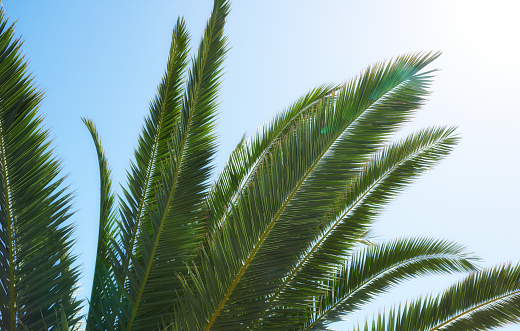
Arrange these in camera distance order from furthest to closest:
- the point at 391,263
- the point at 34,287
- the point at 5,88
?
the point at 391,263
the point at 34,287
the point at 5,88

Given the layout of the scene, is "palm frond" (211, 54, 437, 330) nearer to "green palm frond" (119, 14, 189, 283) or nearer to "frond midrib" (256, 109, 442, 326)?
"frond midrib" (256, 109, 442, 326)

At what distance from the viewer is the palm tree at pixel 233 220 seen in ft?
11.0

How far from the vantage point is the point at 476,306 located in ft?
15.9

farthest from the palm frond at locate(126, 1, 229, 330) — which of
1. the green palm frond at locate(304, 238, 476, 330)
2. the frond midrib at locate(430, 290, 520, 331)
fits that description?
the frond midrib at locate(430, 290, 520, 331)

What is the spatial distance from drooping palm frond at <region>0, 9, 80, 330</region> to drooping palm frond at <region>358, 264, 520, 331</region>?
3.30m

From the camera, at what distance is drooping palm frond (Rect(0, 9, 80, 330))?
3.84 metres

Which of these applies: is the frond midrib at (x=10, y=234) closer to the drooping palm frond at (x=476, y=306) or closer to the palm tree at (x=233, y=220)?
the palm tree at (x=233, y=220)

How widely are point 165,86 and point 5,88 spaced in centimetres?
153

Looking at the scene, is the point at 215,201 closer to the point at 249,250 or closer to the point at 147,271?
the point at 147,271

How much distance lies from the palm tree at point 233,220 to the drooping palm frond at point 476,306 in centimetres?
1

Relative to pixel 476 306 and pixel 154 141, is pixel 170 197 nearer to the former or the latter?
pixel 154 141

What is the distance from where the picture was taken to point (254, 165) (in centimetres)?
522

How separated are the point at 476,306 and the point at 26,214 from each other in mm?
4384

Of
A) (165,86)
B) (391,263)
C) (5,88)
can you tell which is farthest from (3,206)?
(391,263)
